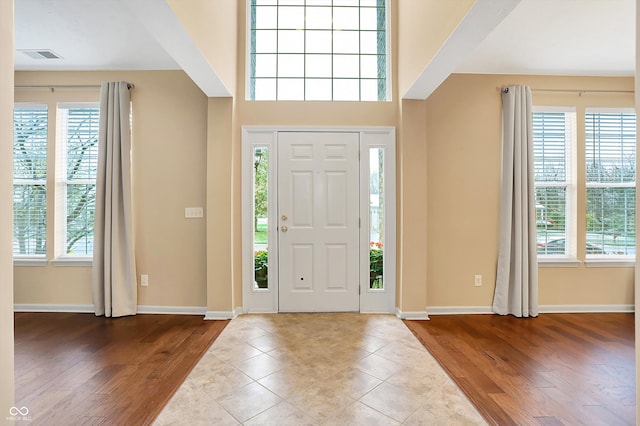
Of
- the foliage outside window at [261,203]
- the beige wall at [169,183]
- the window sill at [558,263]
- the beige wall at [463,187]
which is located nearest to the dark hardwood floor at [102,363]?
the beige wall at [169,183]

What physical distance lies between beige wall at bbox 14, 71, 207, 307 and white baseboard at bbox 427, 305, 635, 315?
272cm

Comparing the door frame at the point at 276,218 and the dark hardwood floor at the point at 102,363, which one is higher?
the door frame at the point at 276,218

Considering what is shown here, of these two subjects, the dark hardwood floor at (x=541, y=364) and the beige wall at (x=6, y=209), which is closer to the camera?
the beige wall at (x=6, y=209)

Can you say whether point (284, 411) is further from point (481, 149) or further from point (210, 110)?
point (481, 149)

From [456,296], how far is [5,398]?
12.3 ft

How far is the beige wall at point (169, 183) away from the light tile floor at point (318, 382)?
3.37 feet

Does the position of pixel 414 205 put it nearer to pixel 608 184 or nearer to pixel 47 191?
pixel 608 184

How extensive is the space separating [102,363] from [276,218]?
2.03 m

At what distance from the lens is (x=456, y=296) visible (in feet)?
12.3

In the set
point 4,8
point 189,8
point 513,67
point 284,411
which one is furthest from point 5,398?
point 513,67

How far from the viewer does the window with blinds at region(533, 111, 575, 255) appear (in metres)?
3.88

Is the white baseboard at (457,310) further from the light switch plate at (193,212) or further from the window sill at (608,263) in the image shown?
the light switch plate at (193,212)

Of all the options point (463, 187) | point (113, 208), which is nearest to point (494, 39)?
point (463, 187)

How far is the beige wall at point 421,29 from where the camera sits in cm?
218
